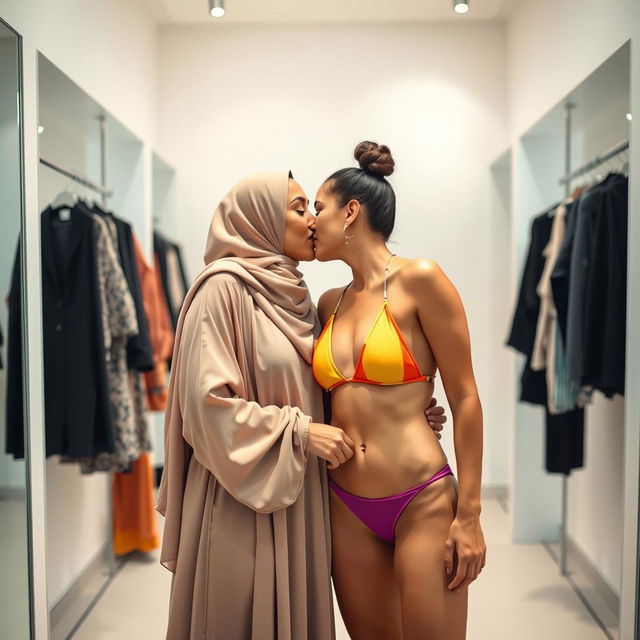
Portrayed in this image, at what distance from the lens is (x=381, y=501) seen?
1.76 m

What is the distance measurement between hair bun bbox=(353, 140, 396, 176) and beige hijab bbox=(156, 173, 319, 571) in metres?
0.21

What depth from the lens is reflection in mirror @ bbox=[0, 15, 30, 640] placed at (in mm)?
2059

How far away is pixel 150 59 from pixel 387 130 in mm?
1264

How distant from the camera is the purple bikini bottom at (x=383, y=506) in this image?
175 centimetres

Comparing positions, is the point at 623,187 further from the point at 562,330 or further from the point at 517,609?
the point at 517,609

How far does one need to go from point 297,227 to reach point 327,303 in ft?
0.81

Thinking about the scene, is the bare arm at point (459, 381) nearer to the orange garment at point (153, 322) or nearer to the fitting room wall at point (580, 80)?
the fitting room wall at point (580, 80)

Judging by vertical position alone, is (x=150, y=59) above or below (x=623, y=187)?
above

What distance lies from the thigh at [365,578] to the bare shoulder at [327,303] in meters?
0.48

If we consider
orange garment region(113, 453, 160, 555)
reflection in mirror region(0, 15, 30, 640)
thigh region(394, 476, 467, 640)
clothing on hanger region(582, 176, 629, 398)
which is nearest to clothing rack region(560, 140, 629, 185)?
clothing on hanger region(582, 176, 629, 398)

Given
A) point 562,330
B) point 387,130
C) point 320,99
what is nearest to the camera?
point 387,130

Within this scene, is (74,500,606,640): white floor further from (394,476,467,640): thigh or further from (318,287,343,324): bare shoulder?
(318,287,343,324): bare shoulder

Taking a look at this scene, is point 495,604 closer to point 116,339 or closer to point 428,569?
point 428,569

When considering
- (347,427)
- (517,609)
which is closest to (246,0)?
(347,427)
